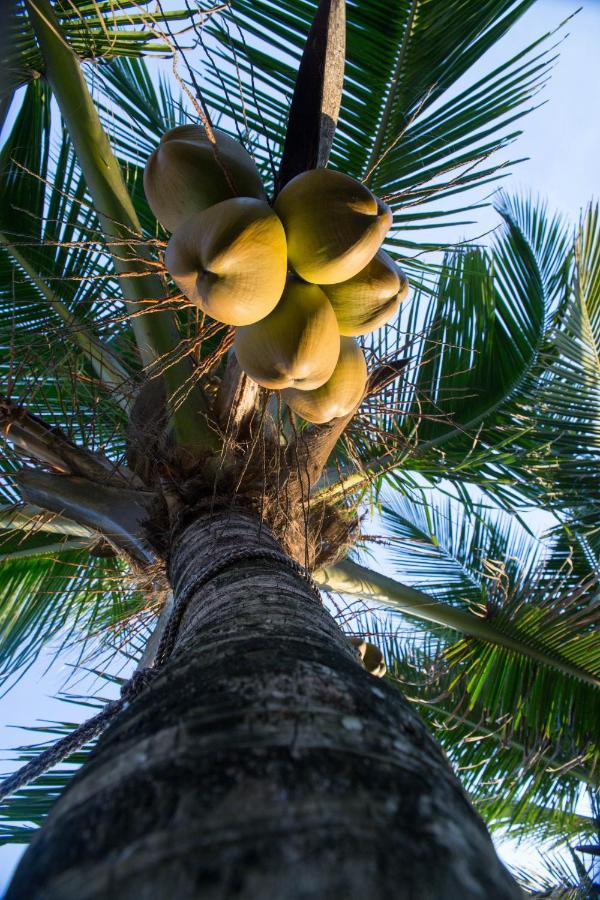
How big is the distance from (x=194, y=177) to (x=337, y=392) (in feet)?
1.89

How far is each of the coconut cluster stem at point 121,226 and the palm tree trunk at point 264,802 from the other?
142cm

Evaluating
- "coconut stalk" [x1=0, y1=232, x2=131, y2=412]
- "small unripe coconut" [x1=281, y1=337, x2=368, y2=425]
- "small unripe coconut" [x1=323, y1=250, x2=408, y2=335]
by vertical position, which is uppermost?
"coconut stalk" [x1=0, y1=232, x2=131, y2=412]

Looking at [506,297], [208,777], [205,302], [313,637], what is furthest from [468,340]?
[208,777]

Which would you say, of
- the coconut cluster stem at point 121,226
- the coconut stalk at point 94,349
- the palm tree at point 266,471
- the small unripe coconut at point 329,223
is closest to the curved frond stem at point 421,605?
the palm tree at point 266,471

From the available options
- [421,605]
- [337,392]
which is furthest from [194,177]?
[421,605]

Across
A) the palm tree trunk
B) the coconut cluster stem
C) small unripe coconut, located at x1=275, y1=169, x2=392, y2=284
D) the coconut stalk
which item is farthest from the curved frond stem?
the palm tree trunk

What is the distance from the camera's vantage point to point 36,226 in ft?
10.9

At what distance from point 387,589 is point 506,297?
1.95 m

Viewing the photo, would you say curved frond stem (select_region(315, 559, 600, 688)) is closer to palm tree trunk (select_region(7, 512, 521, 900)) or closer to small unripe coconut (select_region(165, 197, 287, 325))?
small unripe coconut (select_region(165, 197, 287, 325))

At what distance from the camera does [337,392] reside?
1.63 meters

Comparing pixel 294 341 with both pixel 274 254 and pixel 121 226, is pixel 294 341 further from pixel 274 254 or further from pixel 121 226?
pixel 121 226

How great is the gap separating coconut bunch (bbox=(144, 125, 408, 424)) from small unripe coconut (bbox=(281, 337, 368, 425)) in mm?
53

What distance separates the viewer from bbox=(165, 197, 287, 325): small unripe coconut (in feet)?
4.10

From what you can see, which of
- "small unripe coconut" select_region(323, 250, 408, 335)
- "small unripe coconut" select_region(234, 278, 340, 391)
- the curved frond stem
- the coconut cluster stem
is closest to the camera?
"small unripe coconut" select_region(234, 278, 340, 391)
